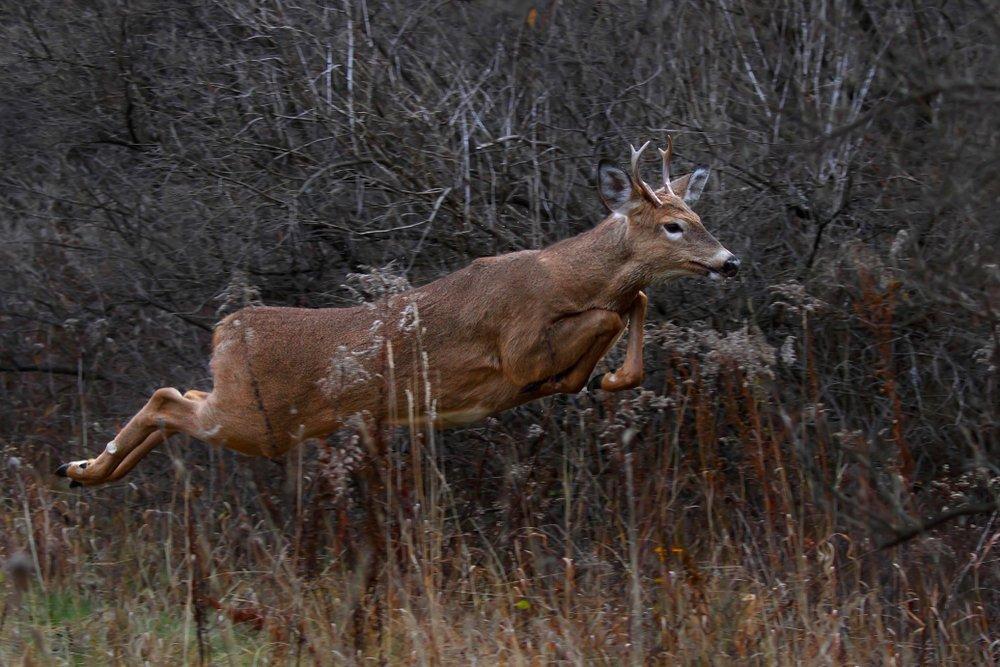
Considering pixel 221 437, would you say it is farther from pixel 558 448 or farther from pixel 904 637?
pixel 904 637

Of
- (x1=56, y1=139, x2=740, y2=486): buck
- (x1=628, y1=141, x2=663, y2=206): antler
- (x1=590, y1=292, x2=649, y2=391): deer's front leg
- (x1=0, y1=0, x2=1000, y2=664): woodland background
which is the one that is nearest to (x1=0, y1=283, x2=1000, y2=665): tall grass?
(x1=0, y1=0, x2=1000, y2=664): woodland background

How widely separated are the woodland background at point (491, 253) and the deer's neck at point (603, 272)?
0.36 meters

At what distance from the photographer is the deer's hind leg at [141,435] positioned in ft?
24.4

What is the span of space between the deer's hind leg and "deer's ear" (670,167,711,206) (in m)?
2.87

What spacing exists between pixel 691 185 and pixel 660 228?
52 centimetres

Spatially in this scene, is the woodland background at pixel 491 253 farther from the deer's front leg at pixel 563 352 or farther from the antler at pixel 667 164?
the antler at pixel 667 164

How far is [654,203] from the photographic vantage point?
7.29 metres

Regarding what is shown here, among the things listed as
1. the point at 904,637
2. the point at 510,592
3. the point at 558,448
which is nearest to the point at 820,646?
the point at 904,637

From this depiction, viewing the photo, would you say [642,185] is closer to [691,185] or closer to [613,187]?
[613,187]

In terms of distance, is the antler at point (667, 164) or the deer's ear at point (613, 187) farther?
the deer's ear at point (613, 187)

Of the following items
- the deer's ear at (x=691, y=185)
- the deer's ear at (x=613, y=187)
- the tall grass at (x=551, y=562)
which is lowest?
the tall grass at (x=551, y=562)

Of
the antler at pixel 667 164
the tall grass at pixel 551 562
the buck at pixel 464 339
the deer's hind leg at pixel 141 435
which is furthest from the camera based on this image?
the deer's hind leg at pixel 141 435

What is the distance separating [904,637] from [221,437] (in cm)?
370

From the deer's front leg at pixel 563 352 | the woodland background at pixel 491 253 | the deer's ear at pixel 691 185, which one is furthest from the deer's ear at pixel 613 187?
the woodland background at pixel 491 253
